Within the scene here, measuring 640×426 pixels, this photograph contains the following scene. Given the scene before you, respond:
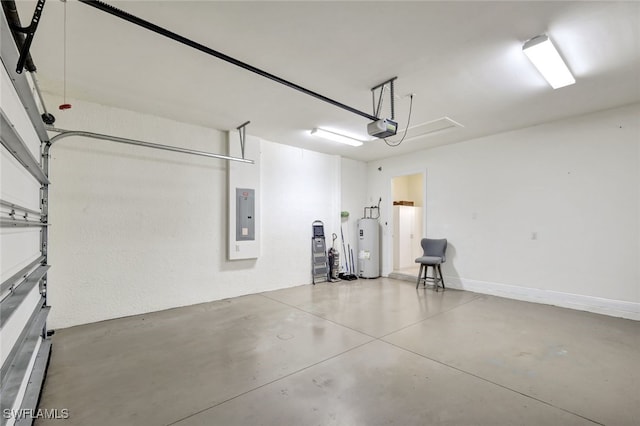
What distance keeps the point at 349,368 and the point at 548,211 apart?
4202 mm

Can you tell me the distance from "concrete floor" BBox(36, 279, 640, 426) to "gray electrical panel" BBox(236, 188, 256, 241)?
1.38 meters

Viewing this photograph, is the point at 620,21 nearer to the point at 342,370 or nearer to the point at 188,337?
the point at 342,370

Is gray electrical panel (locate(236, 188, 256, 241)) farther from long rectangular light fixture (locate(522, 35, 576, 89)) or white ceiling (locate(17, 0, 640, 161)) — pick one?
long rectangular light fixture (locate(522, 35, 576, 89))

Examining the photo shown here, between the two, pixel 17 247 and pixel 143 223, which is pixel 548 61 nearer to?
pixel 17 247

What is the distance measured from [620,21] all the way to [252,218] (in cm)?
489

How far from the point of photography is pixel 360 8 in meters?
2.06

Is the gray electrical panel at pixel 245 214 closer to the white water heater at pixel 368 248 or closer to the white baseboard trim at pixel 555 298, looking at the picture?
the white water heater at pixel 368 248

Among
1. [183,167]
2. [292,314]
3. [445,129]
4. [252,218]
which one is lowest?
[292,314]

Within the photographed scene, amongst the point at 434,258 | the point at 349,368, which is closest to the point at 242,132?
the point at 349,368

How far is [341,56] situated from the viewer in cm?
265

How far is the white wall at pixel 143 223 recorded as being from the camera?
11.4ft

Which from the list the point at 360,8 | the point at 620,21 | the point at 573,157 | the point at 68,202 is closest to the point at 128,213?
the point at 68,202

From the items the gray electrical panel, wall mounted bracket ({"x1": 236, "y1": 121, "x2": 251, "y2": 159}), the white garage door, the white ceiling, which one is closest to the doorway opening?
the white ceiling

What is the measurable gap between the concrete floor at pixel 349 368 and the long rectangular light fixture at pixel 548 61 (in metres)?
2.84
